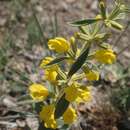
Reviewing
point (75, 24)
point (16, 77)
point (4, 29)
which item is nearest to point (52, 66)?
point (75, 24)

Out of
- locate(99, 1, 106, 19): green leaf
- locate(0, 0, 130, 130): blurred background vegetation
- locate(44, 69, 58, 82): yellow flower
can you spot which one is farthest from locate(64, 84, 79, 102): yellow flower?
locate(0, 0, 130, 130): blurred background vegetation

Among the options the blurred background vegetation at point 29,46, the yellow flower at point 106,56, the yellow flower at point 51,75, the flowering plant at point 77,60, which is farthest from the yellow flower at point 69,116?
the blurred background vegetation at point 29,46

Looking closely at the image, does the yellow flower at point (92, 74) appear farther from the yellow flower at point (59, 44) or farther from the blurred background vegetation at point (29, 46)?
the blurred background vegetation at point (29, 46)

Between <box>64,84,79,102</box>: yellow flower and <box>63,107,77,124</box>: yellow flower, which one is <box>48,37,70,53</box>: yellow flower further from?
<box>63,107,77,124</box>: yellow flower

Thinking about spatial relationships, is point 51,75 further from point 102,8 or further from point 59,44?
point 102,8

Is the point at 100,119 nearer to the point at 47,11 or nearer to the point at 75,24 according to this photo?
the point at 75,24

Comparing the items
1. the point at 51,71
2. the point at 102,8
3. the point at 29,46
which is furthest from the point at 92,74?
the point at 29,46
